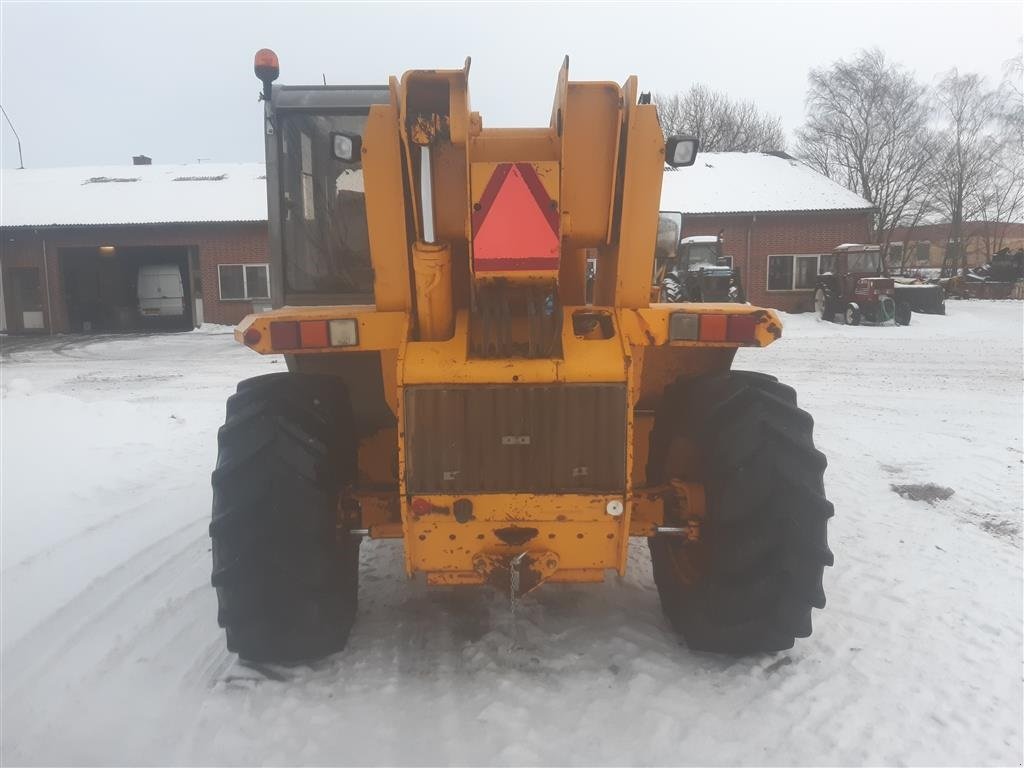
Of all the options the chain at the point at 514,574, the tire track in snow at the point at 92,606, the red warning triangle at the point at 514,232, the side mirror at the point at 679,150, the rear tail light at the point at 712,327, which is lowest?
the tire track in snow at the point at 92,606

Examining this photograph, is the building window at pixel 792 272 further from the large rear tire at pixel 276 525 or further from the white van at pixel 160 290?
the large rear tire at pixel 276 525

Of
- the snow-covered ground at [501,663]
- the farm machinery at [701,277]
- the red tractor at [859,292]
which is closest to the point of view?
the snow-covered ground at [501,663]

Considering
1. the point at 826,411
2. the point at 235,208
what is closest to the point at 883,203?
the point at 235,208

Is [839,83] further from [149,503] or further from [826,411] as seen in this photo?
[149,503]

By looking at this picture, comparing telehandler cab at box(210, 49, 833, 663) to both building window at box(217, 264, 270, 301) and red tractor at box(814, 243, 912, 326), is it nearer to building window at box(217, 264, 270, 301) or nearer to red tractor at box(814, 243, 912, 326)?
red tractor at box(814, 243, 912, 326)

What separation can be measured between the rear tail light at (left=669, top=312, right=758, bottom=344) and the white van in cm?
2712

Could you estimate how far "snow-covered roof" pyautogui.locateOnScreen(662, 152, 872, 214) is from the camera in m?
26.7

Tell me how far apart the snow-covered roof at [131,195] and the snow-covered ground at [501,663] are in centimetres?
2162

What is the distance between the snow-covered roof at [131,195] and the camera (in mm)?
25438

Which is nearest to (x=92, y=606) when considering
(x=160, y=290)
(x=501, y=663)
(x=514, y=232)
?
(x=501, y=663)

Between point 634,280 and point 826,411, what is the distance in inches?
283

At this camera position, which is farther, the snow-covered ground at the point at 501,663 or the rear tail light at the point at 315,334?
the rear tail light at the point at 315,334

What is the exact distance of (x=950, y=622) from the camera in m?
3.68

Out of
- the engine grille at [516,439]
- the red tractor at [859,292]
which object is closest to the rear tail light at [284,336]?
the engine grille at [516,439]
